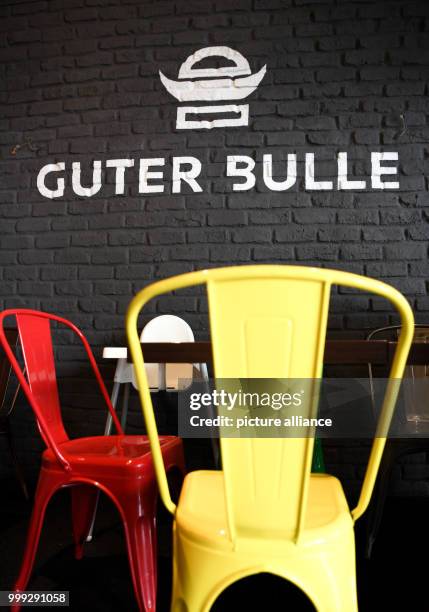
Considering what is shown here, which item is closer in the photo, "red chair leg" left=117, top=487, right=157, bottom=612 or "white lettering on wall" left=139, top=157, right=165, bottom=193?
"red chair leg" left=117, top=487, right=157, bottom=612

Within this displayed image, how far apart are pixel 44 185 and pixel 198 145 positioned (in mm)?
929

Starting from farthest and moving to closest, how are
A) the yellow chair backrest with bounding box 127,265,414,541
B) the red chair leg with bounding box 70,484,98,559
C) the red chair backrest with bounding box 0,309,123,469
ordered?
the red chair leg with bounding box 70,484,98,559 → the red chair backrest with bounding box 0,309,123,469 → the yellow chair backrest with bounding box 127,265,414,541

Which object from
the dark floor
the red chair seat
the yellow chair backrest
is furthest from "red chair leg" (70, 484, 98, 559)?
the yellow chair backrest

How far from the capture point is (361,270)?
2717 mm

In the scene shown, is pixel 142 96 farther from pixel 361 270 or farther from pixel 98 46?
pixel 361 270

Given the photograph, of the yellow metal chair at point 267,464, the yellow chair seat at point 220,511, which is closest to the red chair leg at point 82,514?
the yellow chair seat at point 220,511

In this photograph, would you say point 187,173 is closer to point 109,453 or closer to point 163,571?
point 109,453


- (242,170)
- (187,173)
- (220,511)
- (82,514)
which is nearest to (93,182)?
(187,173)

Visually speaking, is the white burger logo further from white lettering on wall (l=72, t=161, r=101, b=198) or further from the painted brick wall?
white lettering on wall (l=72, t=161, r=101, b=198)

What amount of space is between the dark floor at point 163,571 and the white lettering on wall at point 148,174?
168cm

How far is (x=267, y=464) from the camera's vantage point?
0.87m

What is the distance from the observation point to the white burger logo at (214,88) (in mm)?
2842

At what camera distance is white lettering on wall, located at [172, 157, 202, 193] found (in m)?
2.84

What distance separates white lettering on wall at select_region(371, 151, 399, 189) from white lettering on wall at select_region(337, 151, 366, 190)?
2.5 inches
